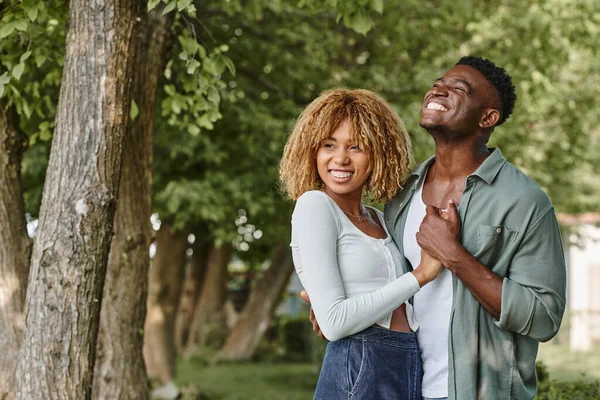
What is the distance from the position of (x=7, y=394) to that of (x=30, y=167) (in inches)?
200

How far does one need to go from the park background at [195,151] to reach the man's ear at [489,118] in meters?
1.29

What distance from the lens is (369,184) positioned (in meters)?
3.63

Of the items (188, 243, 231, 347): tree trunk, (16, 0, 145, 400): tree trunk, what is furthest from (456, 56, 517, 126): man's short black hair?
(188, 243, 231, 347): tree trunk

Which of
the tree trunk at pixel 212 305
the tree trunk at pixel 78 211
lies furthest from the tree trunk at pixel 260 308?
the tree trunk at pixel 78 211

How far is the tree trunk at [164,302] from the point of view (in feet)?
47.6

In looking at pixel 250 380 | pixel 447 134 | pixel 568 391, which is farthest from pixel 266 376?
pixel 447 134

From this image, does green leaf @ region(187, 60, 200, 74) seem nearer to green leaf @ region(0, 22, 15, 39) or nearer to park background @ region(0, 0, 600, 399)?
park background @ region(0, 0, 600, 399)

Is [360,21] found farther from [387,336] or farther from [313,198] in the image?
[387,336]

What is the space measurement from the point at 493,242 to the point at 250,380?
1361 centimetres

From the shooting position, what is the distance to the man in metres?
3.24

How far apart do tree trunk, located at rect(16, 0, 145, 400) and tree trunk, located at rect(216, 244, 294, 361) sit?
1208cm

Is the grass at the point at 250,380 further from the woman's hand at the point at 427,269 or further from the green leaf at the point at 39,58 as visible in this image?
the woman's hand at the point at 427,269

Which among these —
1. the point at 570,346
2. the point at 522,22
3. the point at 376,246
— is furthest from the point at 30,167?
the point at 570,346

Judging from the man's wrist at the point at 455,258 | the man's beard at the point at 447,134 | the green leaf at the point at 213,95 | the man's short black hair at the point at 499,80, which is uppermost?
the green leaf at the point at 213,95
